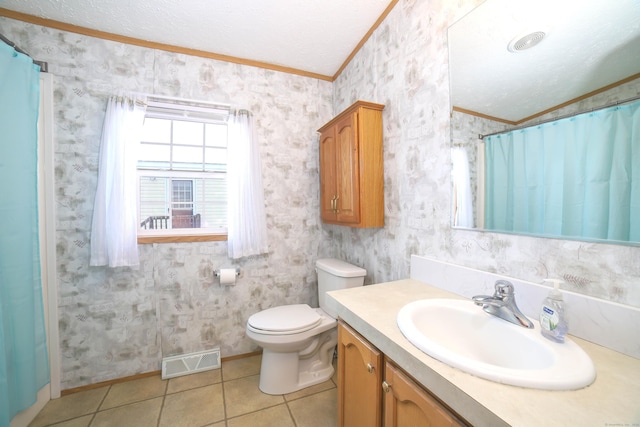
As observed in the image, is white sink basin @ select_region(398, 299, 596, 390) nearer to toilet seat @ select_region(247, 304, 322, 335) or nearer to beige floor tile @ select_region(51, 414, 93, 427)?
toilet seat @ select_region(247, 304, 322, 335)

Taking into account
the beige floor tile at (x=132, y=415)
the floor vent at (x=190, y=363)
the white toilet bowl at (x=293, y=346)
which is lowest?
the beige floor tile at (x=132, y=415)

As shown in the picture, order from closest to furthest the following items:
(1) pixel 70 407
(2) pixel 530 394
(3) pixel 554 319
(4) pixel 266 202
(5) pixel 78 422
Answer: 1. (2) pixel 530 394
2. (3) pixel 554 319
3. (5) pixel 78 422
4. (1) pixel 70 407
5. (4) pixel 266 202

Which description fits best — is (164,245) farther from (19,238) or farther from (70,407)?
(70,407)

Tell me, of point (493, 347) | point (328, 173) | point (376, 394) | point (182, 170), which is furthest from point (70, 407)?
point (493, 347)

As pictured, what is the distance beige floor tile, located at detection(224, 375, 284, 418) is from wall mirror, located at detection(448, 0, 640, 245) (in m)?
1.57

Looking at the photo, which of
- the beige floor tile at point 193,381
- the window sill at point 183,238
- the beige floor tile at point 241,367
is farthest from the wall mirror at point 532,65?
the beige floor tile at point 193,381

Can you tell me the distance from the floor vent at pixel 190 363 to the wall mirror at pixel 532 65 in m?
1.99

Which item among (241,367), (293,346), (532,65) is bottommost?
(241,367)

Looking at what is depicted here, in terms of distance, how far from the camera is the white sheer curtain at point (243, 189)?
1.95 meters

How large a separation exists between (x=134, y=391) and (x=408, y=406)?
1918 millimetres

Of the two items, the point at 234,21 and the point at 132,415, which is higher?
the point at 234,21

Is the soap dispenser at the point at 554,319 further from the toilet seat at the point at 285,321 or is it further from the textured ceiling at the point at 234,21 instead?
the textured ceiling at the point at 234,21

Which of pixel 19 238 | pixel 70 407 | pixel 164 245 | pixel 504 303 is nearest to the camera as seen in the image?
pixel 504 303

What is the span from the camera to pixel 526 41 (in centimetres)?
90
